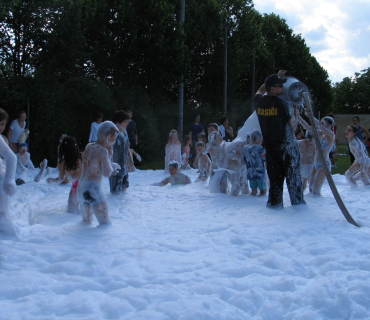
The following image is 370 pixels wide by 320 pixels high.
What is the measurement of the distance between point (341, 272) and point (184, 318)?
1.48 meters

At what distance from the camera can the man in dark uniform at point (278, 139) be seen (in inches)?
215

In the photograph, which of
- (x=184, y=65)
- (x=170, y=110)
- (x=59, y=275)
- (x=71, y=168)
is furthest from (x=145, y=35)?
(x=59, y=275)

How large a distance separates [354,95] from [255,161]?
53.2 metres

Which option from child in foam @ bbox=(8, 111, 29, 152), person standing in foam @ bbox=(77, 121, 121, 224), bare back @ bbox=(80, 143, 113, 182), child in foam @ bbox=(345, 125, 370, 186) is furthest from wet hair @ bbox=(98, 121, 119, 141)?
child in foam @ bbox=(8, 111, 29, 152)

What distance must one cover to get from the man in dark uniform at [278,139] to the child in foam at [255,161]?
0.88 meters

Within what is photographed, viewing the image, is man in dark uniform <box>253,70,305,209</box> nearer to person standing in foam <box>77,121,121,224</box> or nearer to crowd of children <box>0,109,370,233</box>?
crowd of children <box>0,109,370,233</box>

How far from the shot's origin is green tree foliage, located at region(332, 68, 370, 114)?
52.8 metres

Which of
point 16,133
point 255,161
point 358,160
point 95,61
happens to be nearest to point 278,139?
point 255,161

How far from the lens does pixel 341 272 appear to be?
3053mm

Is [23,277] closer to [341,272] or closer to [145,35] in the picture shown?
[341,272]

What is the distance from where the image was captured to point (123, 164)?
7.19 meters

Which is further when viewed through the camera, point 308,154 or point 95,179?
point 308,154

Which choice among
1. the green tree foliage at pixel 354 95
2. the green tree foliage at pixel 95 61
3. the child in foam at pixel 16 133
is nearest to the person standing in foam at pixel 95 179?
the child in foam at pixel 16 133

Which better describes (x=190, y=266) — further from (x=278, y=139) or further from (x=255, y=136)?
(x=255, y=136)
